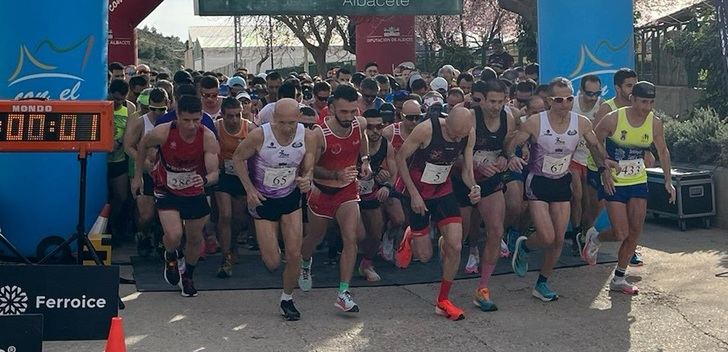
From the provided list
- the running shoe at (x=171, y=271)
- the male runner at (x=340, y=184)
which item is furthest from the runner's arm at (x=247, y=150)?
the running shoe at (x=171, y=271)

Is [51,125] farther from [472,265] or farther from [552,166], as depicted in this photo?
[472,265]

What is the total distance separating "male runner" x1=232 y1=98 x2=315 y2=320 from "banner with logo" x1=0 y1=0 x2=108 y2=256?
114 inches

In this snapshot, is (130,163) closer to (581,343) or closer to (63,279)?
(63,279)

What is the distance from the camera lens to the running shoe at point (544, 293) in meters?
8.67

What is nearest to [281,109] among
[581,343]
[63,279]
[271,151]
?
[271,151]

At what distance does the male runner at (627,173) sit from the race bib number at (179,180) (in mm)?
3541

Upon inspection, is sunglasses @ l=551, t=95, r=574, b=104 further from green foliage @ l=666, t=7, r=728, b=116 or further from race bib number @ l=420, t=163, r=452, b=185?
green foliage @ l=666, t=7, r=728, b=116

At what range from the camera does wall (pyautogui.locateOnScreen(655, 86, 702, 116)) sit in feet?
68.9

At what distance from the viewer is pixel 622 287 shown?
29.4 feet

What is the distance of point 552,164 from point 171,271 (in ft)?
11.3

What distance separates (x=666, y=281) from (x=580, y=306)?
130 cm

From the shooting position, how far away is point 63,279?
22.7 feet

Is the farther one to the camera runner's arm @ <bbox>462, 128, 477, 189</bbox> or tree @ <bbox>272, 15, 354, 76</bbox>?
tree @ <bbox>272, 15, 354, 76</bbox>

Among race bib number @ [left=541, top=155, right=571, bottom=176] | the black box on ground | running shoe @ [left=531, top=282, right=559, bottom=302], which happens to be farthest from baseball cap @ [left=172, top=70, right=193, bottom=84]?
the black box on ground
